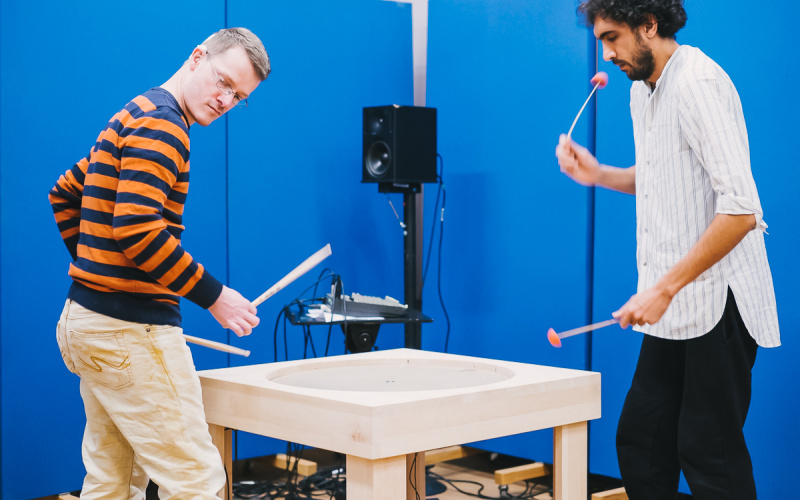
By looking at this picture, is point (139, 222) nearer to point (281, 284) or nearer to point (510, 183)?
point (281, 284)

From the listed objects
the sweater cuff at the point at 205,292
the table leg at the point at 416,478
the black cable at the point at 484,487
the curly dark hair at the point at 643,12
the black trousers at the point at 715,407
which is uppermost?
the curly dark hair at the point at 643,12

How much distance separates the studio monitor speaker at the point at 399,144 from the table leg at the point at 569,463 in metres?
1.57

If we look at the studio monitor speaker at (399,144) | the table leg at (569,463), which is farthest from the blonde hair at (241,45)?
the studio monitor speaker at (399,144)

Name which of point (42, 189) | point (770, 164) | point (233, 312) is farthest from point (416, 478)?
point (42, 189)

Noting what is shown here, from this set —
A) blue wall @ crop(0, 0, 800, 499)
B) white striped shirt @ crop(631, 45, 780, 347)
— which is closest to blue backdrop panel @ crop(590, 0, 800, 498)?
blue wall @ crop(0, 0, 800, 499)

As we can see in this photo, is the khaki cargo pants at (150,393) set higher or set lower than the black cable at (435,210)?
lower

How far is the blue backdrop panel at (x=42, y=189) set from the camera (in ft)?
9.52

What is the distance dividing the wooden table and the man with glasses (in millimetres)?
157

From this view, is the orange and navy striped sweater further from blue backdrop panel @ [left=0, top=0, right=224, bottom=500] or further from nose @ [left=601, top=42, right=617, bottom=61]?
blue backdrop panel @ [left=0, top=0, right=224, bottom=500]

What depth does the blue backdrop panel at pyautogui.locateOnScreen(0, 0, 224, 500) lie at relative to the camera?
290 cm

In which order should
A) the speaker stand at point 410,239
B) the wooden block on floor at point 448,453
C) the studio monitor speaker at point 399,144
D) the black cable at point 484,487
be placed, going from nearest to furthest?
1. the black cable at point 484,487
2. the studio monitor speaker at point 399,144
3. the speaker stand at point 410,239
4. the wooden block on floor at point 448,453

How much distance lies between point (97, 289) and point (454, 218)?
7.16 ft

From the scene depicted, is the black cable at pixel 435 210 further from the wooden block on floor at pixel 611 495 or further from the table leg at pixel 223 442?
the table leg at pixel 223 442

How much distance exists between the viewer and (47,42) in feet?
9.69
